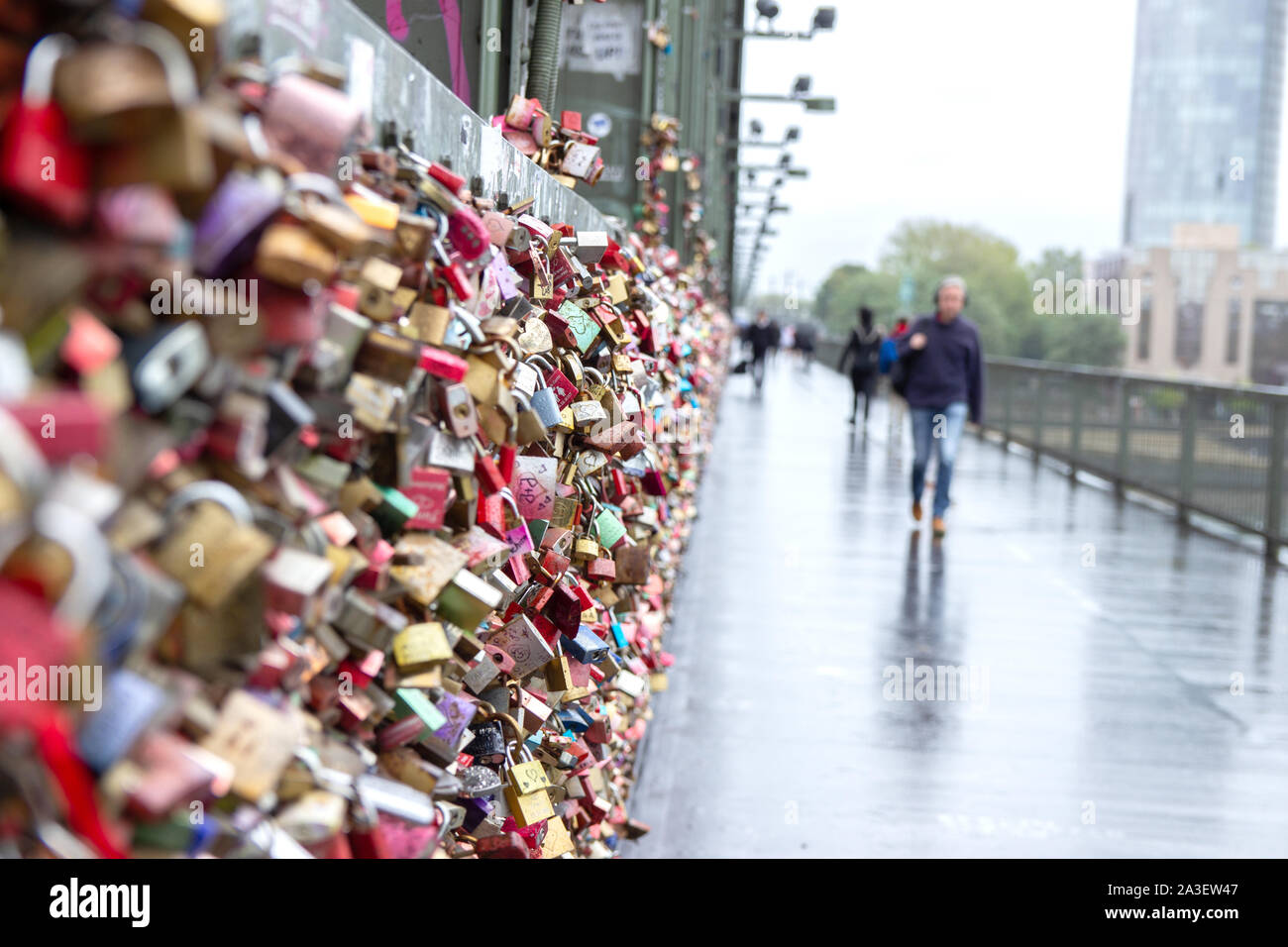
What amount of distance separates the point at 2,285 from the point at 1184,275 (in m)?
150

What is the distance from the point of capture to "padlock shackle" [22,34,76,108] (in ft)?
3.30

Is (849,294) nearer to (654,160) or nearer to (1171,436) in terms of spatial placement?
(1171,436)

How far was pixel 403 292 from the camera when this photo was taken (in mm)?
1821

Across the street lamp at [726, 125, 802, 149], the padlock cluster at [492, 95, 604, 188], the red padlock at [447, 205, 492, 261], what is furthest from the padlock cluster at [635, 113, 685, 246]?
the street lamp at [726, 125, 802, 149]

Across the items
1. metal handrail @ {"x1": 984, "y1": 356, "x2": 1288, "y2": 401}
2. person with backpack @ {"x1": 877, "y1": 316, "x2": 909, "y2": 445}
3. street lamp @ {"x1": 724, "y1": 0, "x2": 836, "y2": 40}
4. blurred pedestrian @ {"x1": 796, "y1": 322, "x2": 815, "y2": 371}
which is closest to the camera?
metal handrail @ {"x1": 984, "y1": 356, "x2": 1288, "y2": 401}

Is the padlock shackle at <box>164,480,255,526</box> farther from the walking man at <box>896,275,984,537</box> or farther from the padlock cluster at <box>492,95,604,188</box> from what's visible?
the walking man at <box>896,275,984,537</box>

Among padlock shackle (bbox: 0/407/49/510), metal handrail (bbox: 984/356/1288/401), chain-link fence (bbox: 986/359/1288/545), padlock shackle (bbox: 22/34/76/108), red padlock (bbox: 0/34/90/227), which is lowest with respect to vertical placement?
chain-link fence (bbox: 986/359/1288/545)

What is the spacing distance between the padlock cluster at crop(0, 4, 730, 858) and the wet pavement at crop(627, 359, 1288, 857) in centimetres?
264

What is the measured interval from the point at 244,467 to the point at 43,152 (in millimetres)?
369

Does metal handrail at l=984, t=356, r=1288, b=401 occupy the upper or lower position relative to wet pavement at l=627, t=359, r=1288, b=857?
upper

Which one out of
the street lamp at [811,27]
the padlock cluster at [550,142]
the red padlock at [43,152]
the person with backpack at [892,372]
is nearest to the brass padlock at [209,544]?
the red padlock at [43,152]
